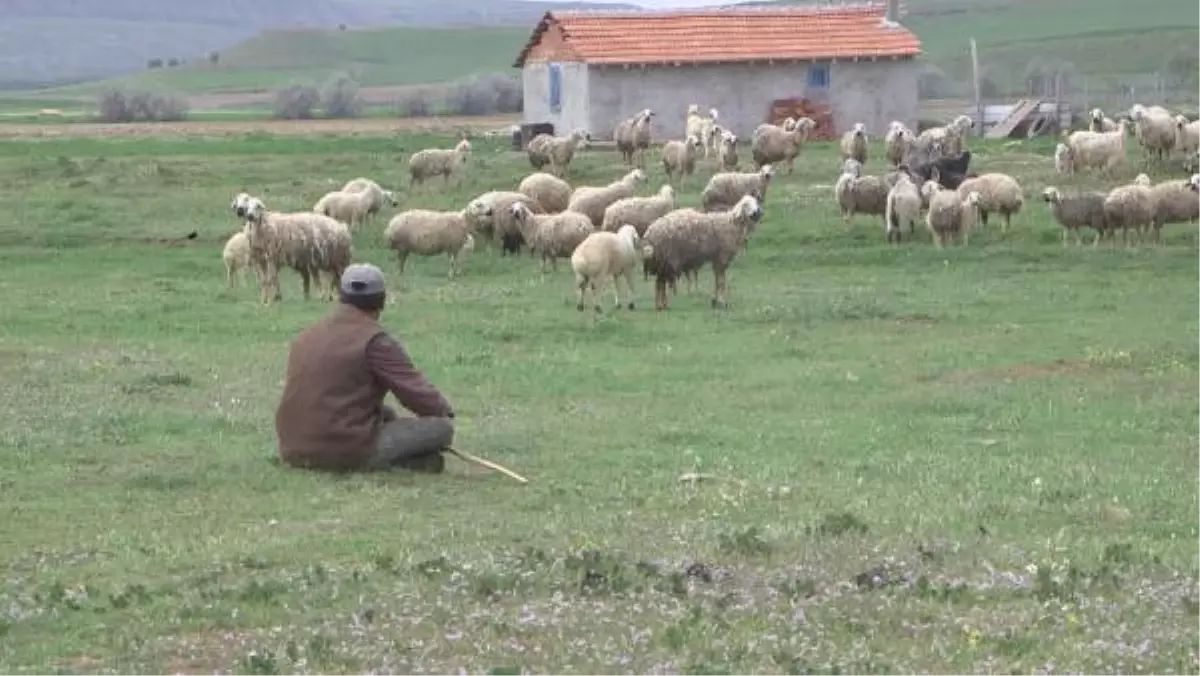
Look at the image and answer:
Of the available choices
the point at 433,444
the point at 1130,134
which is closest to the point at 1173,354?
the point at 433,444

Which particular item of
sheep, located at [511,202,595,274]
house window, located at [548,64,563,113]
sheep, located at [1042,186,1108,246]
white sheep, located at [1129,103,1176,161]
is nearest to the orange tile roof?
house window, located at [548,64,563,113]

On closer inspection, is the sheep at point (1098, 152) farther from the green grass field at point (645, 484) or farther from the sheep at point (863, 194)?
the green grass field at point (645, 484)

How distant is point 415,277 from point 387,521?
1682 centimetres

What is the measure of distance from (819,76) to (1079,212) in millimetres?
21859

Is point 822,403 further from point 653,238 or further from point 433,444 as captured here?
point 653,238

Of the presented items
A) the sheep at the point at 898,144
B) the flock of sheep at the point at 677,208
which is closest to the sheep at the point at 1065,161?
the flock of sheep at the point at 677,208

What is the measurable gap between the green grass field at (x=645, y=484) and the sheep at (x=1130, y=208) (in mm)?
818

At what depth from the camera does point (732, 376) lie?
18984 millimetres

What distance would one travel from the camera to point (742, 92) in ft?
167

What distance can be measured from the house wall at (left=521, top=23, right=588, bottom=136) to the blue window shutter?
100mm

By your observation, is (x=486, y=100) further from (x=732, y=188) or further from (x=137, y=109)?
(x=732, y=188)

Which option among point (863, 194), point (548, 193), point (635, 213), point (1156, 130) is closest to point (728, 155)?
point (548, 193)

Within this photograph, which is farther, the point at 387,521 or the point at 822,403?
the point at 822,403

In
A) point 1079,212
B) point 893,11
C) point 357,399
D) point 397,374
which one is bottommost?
point 1079,212
